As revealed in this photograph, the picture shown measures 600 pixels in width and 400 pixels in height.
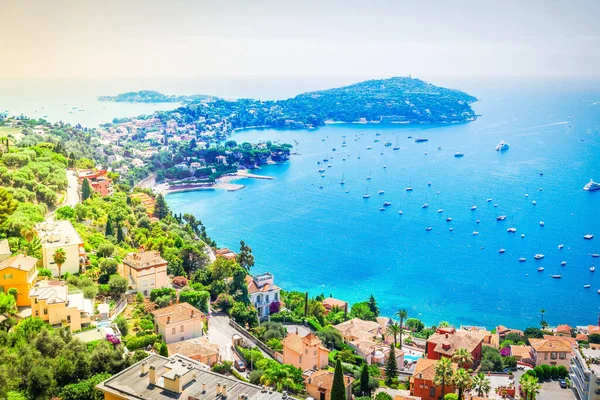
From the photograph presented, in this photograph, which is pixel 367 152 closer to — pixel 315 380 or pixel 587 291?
pixel 587 291

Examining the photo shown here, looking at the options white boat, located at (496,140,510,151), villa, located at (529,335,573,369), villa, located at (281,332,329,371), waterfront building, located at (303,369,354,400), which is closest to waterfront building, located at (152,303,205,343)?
villa, located at (281,332,329,371)

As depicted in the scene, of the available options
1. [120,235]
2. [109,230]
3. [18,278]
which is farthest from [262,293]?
[18,278]

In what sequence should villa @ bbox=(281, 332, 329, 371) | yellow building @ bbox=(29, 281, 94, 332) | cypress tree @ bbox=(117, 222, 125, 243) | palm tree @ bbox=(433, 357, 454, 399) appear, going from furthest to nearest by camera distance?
cypress tree @ bbox=(117, 222, 125, 243) < villa @ bbox=(281, 332, 329, 371) < palm tree @ bbox=(433, 357, 454, 399) < yellow building @ bbox=(29, 281, 94, 332)

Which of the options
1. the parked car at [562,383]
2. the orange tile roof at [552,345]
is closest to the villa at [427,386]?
the parked car at [562,383]

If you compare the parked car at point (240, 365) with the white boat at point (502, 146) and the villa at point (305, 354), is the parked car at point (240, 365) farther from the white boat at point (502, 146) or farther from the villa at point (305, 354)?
the white boat at point (502, 146)

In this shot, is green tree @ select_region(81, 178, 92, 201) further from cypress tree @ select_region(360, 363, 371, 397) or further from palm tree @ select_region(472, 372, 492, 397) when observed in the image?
palm tree @ select_region(472, 372, 492, 397)

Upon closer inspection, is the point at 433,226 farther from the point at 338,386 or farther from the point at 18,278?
the point at 18,278
